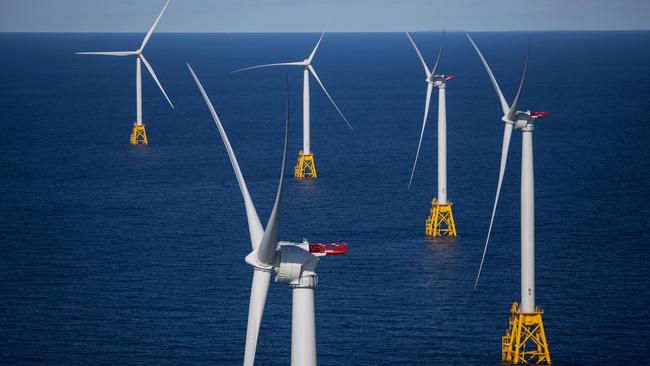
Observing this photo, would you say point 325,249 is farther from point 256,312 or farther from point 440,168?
point 440,168

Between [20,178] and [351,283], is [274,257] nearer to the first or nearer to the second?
[351,283]

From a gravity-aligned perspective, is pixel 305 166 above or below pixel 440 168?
above

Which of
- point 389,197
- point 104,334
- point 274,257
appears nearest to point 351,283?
point 104,334

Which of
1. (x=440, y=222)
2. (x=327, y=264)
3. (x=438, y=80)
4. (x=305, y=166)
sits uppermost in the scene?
(x=438, y=80)

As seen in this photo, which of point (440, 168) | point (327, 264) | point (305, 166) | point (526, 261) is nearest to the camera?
point (526, 261)

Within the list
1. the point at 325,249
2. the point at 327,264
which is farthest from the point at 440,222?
the point at 325,249

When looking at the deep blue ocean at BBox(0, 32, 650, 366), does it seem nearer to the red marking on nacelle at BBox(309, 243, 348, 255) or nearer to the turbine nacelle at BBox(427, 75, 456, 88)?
the turbine nacelle at BBox(427, 75, 456, 88)
